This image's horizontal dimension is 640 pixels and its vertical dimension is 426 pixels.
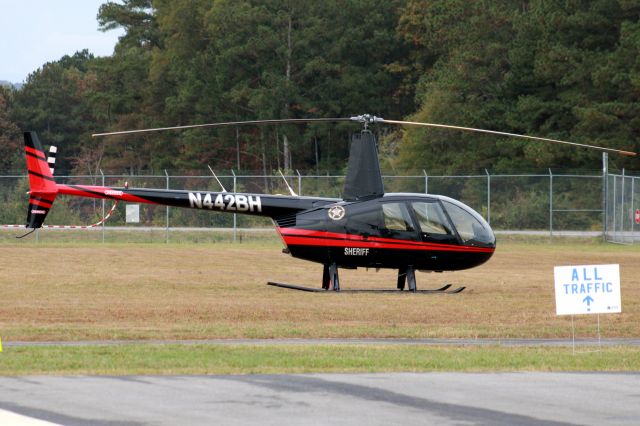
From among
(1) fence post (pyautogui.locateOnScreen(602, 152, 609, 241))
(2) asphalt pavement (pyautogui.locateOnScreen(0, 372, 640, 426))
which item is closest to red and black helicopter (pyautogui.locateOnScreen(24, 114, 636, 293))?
(2) asphalt pavement (pyautogui.locateOnScreen(0, 372, 640, 426))

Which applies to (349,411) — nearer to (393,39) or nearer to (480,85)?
(480,85)

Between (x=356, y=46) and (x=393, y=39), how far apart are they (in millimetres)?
2577

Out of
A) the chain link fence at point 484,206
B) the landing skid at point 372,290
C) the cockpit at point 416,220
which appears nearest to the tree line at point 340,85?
the chain link fence at point 484,206

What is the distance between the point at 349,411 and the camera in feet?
36.6

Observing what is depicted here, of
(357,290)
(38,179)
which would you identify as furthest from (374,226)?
(38,179)

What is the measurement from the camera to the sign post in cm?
1448

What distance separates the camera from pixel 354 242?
955 inches

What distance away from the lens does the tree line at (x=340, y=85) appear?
6259cm

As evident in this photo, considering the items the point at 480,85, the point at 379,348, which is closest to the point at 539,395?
the point at 379,348

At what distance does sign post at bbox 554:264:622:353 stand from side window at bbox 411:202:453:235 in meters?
9.56

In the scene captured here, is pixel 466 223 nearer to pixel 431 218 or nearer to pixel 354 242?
pixel 431 218

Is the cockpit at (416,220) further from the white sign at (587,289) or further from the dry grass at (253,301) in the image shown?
the white sign at (587,289)

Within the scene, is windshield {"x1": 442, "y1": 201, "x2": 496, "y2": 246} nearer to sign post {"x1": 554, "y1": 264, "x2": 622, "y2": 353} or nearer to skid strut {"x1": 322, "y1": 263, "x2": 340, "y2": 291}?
skid strut {"x1": 322, "y1": 263, "x2": 340, "y2": 291}

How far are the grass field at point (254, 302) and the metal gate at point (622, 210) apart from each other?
9.13 meters
